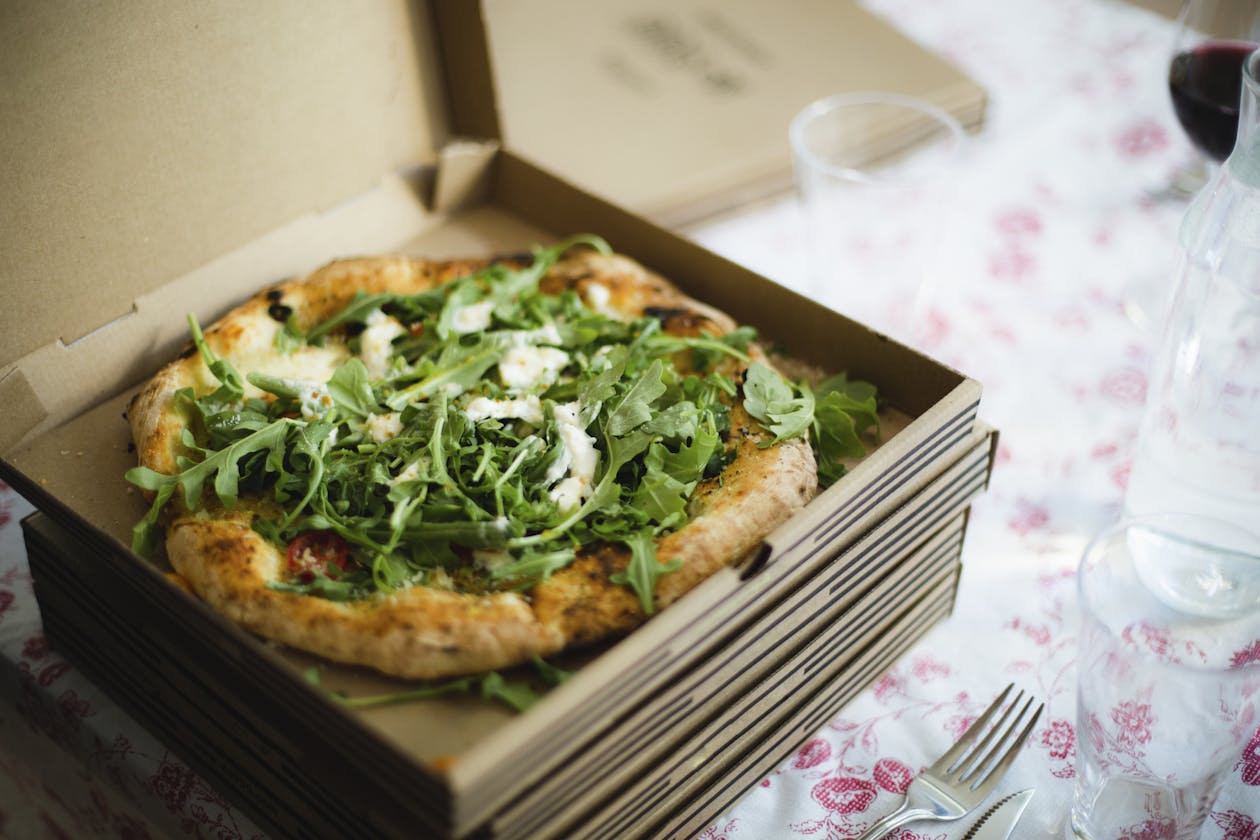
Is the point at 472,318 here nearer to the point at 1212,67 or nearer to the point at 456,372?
the point at 456,372

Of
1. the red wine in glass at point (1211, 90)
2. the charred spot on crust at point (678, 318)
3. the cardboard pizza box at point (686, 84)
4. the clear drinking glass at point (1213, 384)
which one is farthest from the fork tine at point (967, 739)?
the cardboard pizza box at point (686, 84)

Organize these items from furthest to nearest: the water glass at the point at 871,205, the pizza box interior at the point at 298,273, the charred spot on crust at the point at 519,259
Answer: the water glass at the point at 871,205, the charred spot on crust at the point at 519,259, the pizza box interior at the point at 298,273

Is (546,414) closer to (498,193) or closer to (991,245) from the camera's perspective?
(498,193)

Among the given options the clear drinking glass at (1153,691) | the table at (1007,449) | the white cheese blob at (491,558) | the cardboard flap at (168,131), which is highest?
the cardboard flap at (168,131)

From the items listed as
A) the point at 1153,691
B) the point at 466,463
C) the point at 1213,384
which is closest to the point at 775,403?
the point at 466,463

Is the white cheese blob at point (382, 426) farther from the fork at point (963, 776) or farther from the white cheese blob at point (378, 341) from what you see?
the fork at point (963, 776)

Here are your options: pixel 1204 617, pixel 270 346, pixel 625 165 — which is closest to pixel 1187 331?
pixel 1204 617

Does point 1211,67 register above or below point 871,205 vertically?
above
